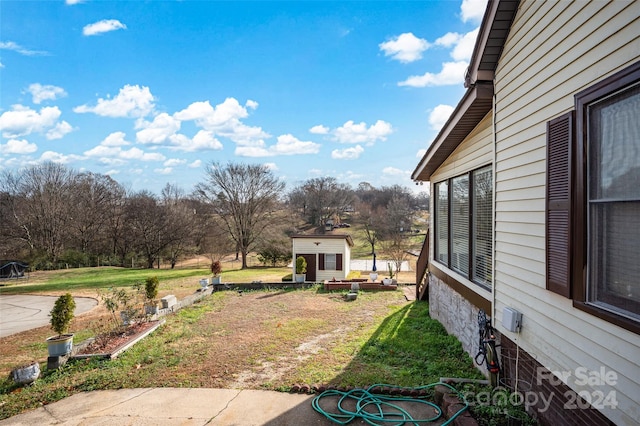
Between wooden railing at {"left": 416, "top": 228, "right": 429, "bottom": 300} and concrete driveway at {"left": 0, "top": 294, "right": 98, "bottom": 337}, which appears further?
wooden railing at {"left": 416, "top": 228, "right": 429, "bottom": 300}

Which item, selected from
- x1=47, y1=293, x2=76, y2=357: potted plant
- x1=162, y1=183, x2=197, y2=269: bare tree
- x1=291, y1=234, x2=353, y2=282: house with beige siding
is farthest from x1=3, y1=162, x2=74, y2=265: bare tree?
x1=47, y1=293, x2=76, y2=357: potted plant

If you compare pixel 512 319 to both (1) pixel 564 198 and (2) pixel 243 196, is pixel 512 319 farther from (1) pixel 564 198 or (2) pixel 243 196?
(2) pixel 243 196

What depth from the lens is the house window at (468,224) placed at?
16.6ft

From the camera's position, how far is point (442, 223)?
7.86 metres

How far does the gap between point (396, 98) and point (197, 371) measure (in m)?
15.8

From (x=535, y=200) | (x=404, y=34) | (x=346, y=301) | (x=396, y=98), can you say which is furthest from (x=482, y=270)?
(x=396, y=98)

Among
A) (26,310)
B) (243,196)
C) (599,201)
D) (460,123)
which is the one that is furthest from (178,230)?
(599,201)

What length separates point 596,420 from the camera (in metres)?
2.48

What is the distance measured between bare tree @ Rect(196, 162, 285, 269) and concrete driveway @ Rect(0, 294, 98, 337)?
1512cm

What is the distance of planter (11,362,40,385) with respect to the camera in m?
5.78

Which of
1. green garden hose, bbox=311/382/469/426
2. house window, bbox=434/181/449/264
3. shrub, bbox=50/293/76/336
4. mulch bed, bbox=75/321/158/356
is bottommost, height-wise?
mulch bed, bbox=75/321/158/356

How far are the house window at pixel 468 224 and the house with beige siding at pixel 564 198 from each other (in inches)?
5.5

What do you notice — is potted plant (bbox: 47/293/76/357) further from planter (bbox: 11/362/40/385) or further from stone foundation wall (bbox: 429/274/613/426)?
stone foundation wall (bbox: 429/274/613/426)

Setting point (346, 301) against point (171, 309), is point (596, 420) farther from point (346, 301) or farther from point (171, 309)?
point (171, 309)
